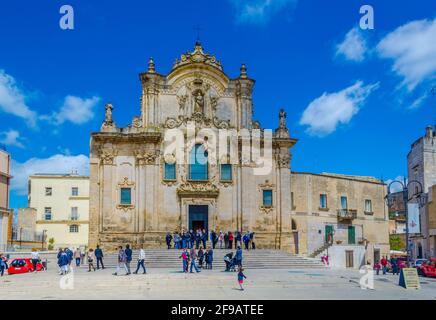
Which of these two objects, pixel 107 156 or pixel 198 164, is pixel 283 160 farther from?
pixel 107 156

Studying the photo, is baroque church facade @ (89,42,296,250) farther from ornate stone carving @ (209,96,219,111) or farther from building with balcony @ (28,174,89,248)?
building with balcony @ (28,174,89,248)

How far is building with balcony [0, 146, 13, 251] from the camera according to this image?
1836 inches

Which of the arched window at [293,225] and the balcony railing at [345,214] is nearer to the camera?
the arched window at [293,225]

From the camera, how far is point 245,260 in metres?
36.0

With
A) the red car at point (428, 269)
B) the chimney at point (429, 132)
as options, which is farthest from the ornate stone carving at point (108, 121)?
the chimney at point (429, 132)

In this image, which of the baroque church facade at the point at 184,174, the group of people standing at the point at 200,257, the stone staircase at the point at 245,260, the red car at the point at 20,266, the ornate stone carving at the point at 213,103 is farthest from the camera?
the ornate stone carving at the point at 213,103

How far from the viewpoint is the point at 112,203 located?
41031mm

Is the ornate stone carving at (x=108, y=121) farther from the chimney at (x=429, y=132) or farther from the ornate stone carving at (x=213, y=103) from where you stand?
the chimney at (x=429, y=132)

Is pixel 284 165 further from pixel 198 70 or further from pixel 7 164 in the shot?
pixel 7 164

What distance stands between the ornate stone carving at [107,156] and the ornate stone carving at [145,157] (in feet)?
5.43

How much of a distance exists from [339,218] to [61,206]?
3218 centimetres

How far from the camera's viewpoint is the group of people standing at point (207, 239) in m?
37.6

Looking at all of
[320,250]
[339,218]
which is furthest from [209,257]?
[339,218]
